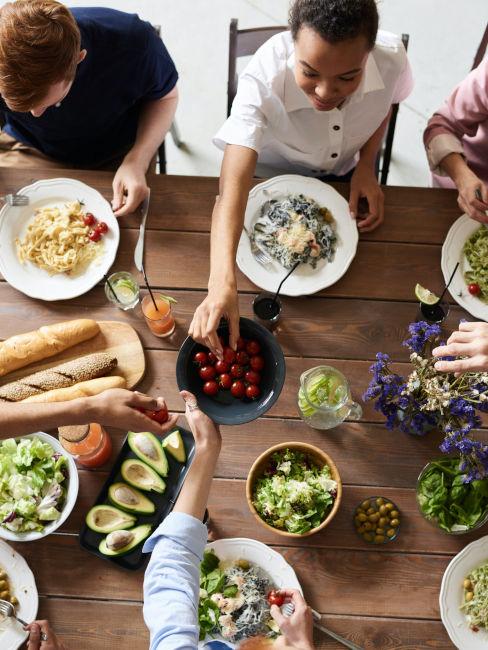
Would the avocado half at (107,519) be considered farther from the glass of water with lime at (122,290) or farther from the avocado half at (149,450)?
the glass of water with lime at (122,290)

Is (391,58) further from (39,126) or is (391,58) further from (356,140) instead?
(39,126)

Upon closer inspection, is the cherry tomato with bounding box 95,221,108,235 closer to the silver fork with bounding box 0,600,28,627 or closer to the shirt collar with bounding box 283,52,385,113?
the shirt collar with bounding box 283,52,385,113

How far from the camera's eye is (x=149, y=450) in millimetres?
1679

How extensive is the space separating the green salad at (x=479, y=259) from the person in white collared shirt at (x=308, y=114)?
12.0 inches

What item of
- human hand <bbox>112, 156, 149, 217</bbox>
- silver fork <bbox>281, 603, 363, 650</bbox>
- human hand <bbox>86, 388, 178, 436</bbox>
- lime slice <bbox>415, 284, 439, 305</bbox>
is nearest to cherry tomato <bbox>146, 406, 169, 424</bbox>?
human hand <bbox>86, 388, 178, 436</bbox>

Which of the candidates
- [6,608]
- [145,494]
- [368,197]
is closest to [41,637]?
[6,608]

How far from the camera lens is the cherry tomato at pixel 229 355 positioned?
157 centimetres

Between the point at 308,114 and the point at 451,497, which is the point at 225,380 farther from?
the point at 308,114

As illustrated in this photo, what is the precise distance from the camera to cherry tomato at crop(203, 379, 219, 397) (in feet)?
5.19

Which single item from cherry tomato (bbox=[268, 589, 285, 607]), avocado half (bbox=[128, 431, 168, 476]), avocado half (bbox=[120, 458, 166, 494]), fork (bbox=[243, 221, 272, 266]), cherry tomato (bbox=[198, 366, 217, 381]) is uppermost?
fork (bbox=[243, 221, 272, 266])

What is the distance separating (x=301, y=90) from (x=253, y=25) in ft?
6.93

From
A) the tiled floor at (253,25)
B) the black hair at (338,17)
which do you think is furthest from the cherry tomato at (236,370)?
the tiled floor at (253,25)

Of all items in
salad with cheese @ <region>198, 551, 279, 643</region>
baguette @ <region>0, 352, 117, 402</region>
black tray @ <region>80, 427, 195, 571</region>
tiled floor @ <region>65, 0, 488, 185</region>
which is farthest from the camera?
tiled floor @ <region>65, 0, 488, 185</region>

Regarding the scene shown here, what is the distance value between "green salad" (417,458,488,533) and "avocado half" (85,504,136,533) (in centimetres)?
81
